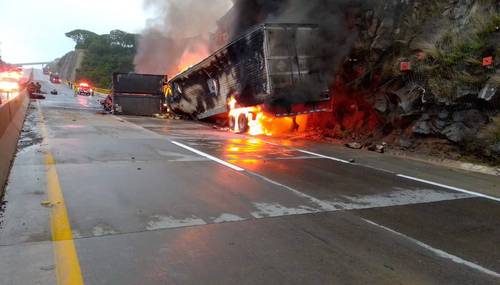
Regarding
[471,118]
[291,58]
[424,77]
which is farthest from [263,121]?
[471,118]

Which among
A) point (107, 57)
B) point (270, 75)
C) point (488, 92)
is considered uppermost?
point (107, 57)

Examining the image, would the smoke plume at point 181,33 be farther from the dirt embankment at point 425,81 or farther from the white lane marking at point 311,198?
the white lane marking at point 311,198

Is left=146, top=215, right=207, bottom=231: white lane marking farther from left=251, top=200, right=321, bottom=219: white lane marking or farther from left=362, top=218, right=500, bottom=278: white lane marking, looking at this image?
left=362, top=218, right=500, bottom=278: white lane marking

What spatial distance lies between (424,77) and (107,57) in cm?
7992

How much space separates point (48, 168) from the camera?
26.1 feet

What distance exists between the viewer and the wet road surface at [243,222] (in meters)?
3.82

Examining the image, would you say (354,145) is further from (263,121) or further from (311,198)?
(311,198)

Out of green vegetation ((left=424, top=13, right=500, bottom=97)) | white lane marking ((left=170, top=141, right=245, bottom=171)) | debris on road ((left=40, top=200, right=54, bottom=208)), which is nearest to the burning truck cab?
white lane marking ((left=170, top=141, right=245, bottom=171))

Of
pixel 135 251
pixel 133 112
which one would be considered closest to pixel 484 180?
pixel 135 251

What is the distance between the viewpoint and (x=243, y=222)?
5164 millimetres

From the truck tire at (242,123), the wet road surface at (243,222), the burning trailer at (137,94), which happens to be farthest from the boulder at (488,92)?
the burning trailer at (137,94)

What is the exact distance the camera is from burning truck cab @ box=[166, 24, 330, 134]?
45.1ft

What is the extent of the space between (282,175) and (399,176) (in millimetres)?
2115

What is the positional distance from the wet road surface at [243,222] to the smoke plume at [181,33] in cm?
2083
